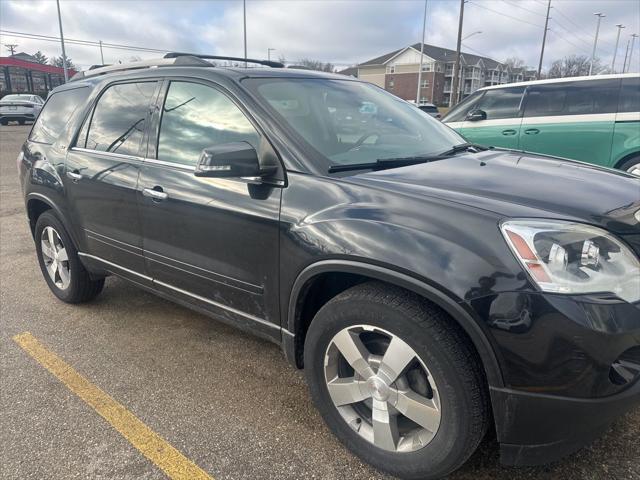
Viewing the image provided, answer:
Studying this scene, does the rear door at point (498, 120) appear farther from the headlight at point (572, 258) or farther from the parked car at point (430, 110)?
the headlight at point (572, 258)

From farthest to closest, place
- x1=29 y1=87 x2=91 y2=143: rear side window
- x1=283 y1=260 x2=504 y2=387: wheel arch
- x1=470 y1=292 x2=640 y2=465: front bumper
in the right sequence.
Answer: x1=29 y1=87 x2=91 y2=143: rear side window, x1=283 y1=260 x2=504 y2=387: wheel arch, x1=470 y1=292 x2=640 y2=465: front bumper

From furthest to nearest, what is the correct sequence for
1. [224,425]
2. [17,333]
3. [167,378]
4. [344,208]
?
[17,333]
[167,378]
[224,425]
[344,208]

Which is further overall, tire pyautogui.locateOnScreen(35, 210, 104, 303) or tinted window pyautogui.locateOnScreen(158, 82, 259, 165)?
tire pyautogui.locateOnScreen(35, 210, 104, 303)

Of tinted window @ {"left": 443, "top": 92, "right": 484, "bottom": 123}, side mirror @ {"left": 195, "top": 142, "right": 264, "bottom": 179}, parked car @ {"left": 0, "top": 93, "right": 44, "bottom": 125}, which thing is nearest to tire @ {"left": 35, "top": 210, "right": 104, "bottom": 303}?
side mirror @ {"left": 195, "top": 142, "right": 264, "bottom": 179}

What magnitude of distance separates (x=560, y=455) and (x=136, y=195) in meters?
2.59

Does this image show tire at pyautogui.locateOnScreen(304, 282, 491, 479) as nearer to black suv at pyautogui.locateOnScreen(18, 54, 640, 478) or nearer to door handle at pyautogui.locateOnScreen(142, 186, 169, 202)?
black suv at pyautogui.locateOnScreen(18, 54, 640, 478)

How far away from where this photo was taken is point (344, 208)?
7.06 ft

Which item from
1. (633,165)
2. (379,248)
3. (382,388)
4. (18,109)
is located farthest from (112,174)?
(18,109)

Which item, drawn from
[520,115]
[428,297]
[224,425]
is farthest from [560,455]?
[520,115]

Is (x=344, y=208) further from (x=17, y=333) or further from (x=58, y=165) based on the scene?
(x=17, y=333)

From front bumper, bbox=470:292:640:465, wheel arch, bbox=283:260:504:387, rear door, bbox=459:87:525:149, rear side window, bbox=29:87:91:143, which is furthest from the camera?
rear door, bbox=459:87:525:149

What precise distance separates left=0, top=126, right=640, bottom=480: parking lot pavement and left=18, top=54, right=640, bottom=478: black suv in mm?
330

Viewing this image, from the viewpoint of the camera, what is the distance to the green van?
20.2 feet

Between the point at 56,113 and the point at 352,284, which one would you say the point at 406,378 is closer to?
the point at 352,284
